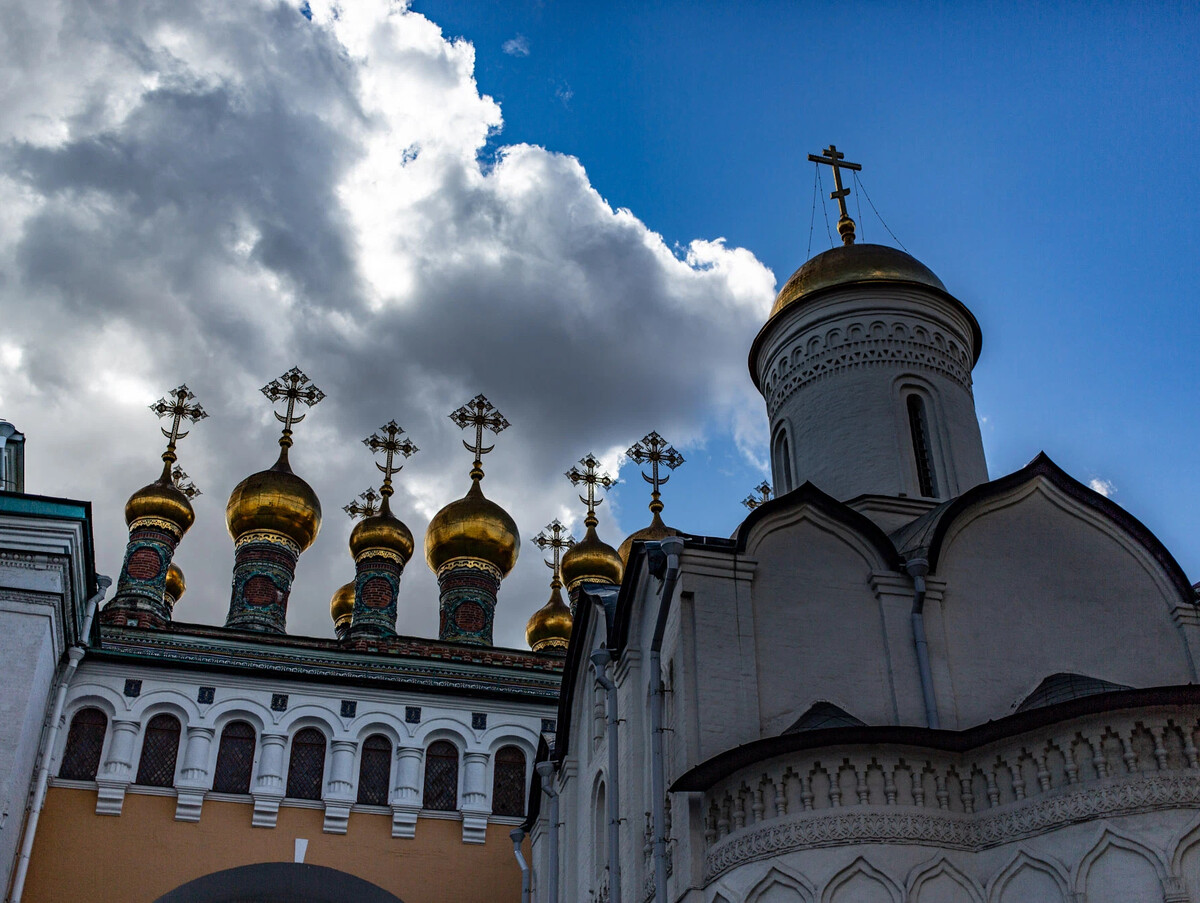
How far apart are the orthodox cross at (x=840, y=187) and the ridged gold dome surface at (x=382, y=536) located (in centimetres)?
1194

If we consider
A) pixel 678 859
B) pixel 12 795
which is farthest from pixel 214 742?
pixel 678 859

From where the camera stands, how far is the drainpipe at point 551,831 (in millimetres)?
12656

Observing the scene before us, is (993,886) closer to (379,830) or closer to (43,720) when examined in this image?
(379,830)

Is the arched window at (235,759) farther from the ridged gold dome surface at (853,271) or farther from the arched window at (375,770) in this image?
the ridged gold dome surface at (853,271)

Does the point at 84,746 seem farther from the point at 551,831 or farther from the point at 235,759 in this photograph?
the point at 551,831

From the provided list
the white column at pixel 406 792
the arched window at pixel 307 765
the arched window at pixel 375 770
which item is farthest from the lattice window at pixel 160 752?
the white column at pixel 406 792

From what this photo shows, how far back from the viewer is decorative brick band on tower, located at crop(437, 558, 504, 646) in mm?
22281

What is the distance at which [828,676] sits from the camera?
9422 mm

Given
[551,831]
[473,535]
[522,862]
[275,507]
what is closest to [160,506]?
[275,507]

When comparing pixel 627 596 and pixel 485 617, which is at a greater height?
pixel 485 617

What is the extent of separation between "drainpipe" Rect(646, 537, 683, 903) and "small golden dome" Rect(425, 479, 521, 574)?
1320 centimetres

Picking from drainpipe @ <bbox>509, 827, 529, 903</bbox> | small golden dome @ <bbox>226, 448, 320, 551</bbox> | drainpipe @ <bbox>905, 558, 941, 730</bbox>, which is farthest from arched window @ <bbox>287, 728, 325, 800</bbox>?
drainpipe @ <bbox>905, 558, 941, 730</bbox>

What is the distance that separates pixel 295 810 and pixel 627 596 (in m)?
6.95

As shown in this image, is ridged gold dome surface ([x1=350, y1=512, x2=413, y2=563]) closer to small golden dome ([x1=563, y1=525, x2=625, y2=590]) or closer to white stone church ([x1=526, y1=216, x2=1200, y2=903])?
small golden dome ([x1=563, y1=525, x2=625, y2=590])
